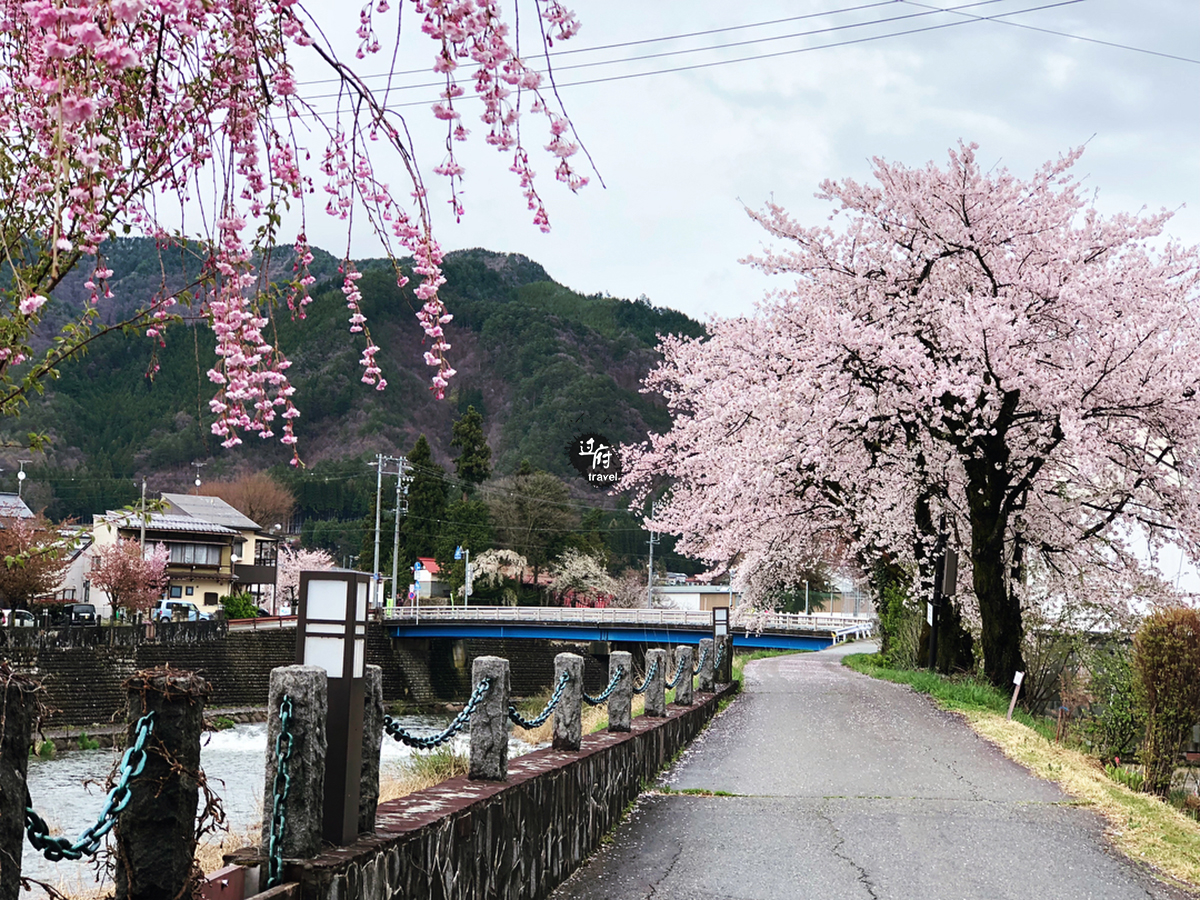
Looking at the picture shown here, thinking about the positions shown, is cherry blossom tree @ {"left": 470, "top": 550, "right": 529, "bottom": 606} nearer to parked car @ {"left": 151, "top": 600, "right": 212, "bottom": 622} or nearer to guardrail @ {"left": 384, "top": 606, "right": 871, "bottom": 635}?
guardrail @ {"left": 384, "top": 606, "right": 871, "bottom": 635}

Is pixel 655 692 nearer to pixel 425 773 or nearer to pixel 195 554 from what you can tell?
pixel 425 773

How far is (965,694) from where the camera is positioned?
1886 cm

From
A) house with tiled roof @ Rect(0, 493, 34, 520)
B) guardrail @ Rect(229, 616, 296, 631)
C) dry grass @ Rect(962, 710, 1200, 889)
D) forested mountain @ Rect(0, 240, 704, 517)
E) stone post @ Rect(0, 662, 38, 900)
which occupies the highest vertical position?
forested mountain @ Rect(0, 240, 704, 517)

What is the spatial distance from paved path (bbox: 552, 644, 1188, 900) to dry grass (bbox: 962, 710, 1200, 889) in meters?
0.21

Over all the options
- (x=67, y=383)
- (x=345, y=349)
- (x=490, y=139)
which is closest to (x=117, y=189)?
(x=490, y=139)

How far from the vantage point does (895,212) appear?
71.8 ft

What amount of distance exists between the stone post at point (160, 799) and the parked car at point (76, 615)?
4852 cm

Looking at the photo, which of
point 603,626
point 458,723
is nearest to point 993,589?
point 458,723

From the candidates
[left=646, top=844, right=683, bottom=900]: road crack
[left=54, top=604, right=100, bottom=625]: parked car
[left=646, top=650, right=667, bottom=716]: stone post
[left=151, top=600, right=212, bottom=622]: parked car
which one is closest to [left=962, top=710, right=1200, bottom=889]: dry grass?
[left=646, top=844, right=683, bottom=900]: road crack

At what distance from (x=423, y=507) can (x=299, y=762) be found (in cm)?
7485

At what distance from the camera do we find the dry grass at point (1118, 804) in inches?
320

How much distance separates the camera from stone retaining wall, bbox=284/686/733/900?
171 inches

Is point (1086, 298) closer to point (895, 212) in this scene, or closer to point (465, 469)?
point (895, 212)

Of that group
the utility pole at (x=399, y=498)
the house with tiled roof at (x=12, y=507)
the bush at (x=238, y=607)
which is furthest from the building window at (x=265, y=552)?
the bush at (x=238, y=607)
